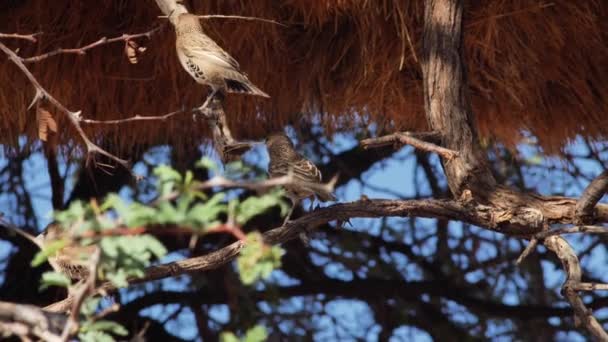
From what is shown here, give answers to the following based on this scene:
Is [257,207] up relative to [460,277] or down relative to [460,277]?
up

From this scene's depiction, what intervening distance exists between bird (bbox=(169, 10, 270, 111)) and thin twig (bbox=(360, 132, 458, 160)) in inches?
11.9

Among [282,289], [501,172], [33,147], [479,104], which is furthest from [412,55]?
[501,172]

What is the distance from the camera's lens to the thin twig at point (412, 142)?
95.5 inches

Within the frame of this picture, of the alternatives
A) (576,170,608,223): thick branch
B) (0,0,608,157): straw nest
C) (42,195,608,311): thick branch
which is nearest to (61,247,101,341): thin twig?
(42,195,608,311): thick branch

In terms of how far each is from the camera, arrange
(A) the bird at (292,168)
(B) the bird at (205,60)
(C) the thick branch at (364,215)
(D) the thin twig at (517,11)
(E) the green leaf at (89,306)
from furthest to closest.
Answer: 1. (D) the thin twig at (517,11)
2. (A) the bird at (292,168)
3. (B) the bird at (205,60)
4. (C) the thick branch at (364,215)
5. (E) the green leaf at (89,306)

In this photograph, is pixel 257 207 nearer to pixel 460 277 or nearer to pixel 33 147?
pixel 33 147

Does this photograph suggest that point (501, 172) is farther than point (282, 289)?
Yes

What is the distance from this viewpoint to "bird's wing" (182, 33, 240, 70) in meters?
2.50

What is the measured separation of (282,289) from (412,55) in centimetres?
184

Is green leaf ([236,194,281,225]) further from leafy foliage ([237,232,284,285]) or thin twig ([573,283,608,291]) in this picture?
thin twig ([573,283,608,291])

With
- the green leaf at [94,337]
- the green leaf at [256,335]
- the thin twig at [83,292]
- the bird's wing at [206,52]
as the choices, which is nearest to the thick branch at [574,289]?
the bird's wing at [206,52]

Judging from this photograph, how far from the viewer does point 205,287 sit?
4.75m

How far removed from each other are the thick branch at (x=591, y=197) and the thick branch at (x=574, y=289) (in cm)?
8

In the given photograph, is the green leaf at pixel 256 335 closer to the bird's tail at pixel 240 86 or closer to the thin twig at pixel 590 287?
the thin twig at pixel 590 287
